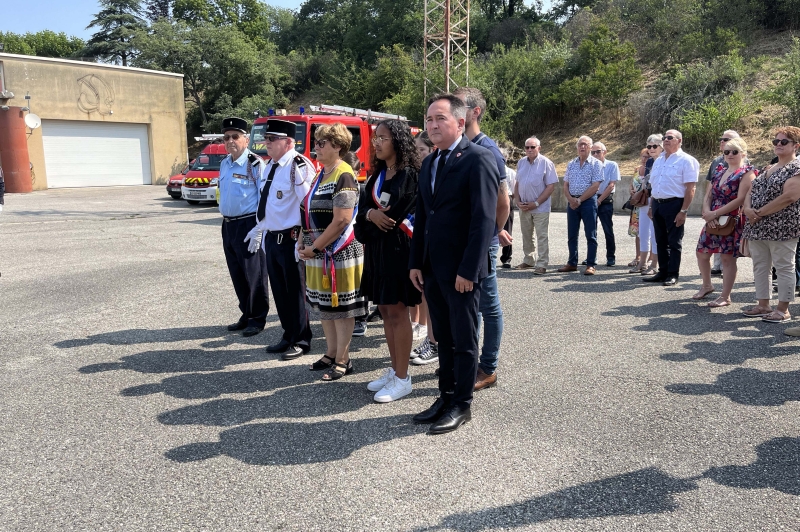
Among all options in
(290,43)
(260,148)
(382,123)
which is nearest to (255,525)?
(382,123)

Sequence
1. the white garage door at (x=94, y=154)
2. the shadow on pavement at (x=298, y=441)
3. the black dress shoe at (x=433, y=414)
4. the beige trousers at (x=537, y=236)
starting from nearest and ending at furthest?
the shadow on pavement at (x=298, y=441)
the black dress shoe at (x=433, y=414)
the beige trousers at (x=537, y=236)
the white garage door at (x=94, y=154)

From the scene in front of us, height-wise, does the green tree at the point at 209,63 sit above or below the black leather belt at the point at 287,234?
above

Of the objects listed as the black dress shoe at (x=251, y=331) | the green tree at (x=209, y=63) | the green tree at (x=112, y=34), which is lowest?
the black dress shoe at (x=251, y=331)

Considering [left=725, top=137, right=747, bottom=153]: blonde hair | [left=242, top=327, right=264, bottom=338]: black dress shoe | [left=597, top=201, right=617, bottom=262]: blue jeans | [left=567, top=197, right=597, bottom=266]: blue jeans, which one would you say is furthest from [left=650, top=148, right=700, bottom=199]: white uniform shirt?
[left=242, top=327, right=264, bottom=338]: black dress shoe

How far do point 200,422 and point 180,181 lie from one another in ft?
65.2

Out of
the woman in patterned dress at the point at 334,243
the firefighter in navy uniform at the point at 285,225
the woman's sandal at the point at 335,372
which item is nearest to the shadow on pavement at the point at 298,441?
the woman's sandal at the point at 335,372

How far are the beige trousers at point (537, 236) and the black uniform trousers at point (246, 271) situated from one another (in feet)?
13.7

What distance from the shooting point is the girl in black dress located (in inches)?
169

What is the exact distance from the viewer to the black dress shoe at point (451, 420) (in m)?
3.82

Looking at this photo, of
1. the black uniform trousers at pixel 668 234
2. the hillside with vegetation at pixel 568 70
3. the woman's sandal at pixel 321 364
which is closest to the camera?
the woman's sandal at pixel 321 364

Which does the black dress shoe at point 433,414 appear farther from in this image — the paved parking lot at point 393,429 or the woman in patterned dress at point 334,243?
the woman in patterned dress at point 334,243

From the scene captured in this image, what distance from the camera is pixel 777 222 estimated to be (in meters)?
5.90

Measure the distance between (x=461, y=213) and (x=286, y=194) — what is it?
1.96 metres

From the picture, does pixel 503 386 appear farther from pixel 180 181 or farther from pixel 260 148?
pixel 180 181
